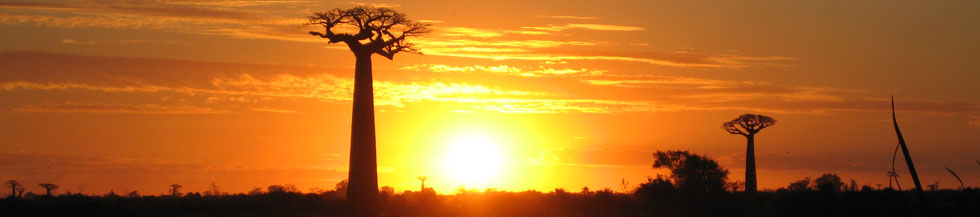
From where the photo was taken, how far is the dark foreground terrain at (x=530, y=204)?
3481 cm

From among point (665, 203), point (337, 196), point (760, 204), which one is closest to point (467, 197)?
point (337, 196)

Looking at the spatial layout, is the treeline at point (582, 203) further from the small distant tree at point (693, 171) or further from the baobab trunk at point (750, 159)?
the baobab trunk at point (750, 159)

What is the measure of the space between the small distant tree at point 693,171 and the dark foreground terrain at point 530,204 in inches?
29.0

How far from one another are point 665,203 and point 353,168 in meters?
13.5

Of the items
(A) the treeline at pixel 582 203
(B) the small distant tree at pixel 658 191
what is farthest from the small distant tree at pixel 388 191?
(B) the small distant tree at pixel 658 191

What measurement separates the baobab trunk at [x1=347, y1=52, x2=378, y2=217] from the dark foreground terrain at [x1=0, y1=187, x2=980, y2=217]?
937 millimetres

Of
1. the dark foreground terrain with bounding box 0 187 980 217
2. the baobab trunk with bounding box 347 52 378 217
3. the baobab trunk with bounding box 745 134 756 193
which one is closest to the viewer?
the dark foreground terrain with bounding box 0 187 980 217

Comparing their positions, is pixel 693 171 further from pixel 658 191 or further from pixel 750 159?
pixel 750 159

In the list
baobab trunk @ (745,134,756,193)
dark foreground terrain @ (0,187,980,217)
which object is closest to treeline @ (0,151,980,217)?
dark foreground terrain @ (0,187,980,217)

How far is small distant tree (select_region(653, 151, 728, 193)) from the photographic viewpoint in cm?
4406

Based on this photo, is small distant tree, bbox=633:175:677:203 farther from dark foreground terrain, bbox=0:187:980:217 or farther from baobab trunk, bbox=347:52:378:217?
baobab trunk, bbox=347:52:378:217

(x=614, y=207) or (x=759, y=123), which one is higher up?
(x=759, y=123)

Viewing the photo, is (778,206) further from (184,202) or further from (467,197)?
(184,202)

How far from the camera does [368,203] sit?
3997 centimetres
